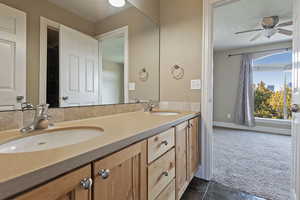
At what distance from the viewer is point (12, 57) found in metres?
0.79

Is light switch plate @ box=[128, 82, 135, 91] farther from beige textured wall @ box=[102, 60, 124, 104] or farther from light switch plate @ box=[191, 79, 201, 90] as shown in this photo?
light switch plate @ box=[191, 79, 201, 90]

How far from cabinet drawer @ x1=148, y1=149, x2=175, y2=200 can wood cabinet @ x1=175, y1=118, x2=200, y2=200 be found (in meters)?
0.11

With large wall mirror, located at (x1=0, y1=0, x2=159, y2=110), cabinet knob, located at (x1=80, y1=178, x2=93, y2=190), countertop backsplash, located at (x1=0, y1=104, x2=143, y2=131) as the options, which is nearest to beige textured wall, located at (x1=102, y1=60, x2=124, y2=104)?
large wall mirror, located at (x1=0, y1=0, x2=159, y2=110)

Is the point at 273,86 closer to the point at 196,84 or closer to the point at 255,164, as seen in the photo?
the point at 255,164

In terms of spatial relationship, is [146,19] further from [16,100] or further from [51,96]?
[16,100]

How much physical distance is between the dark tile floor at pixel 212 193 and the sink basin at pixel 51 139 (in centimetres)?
116

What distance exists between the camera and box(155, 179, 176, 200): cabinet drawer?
99 centimetres

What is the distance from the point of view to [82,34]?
3.87 ft

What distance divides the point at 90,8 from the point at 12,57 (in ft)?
2.38

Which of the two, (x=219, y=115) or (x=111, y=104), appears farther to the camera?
(x=219, y=115)

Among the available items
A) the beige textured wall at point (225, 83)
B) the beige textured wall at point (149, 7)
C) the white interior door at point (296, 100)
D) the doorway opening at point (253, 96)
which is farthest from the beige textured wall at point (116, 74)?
the beige textured wall at point (225, 83)

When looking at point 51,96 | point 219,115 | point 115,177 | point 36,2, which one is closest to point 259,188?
point 115,177

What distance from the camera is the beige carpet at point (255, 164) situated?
160 cm

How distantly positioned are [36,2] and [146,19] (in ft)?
4.25
